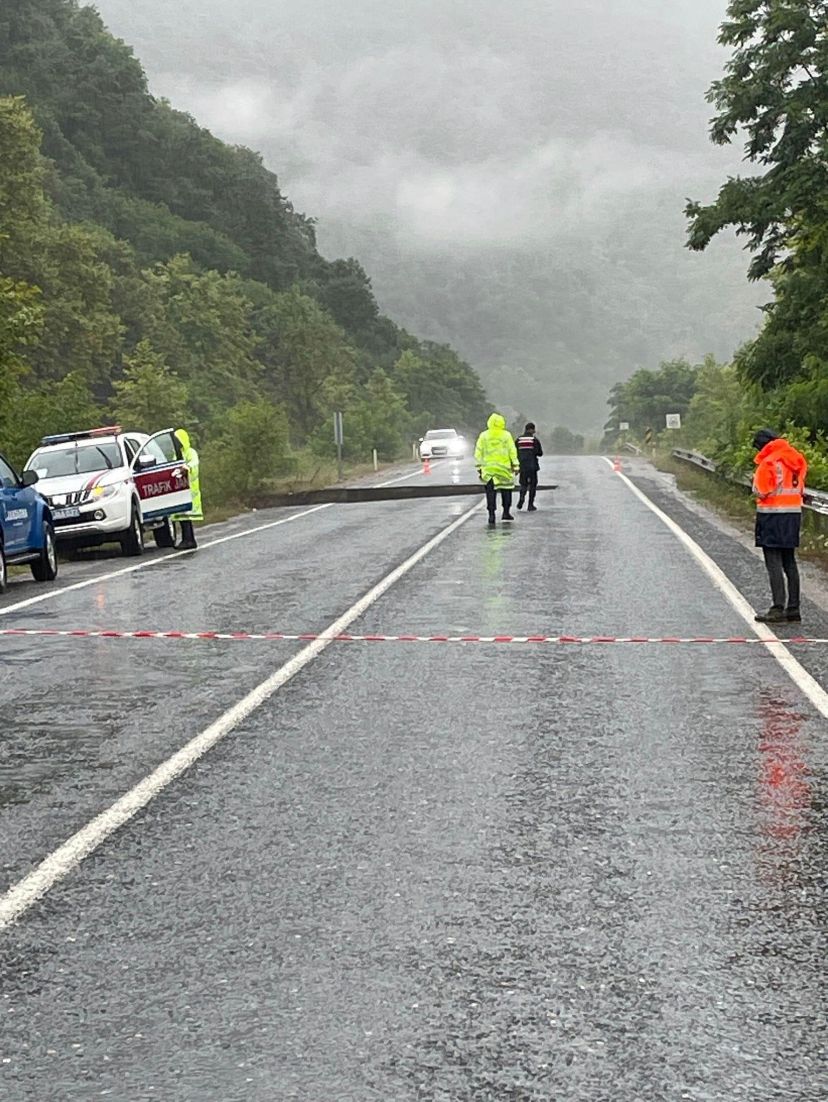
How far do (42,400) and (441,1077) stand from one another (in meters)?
30.9

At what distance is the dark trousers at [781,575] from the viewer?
1351 centimetres

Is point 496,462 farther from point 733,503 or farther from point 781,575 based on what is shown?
point 781,575

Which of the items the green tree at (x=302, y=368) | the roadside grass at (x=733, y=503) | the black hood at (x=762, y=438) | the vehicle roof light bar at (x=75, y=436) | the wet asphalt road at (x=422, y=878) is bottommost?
the roadside grass at (x=733, y=503)

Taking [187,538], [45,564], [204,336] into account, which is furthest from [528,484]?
[204,336]

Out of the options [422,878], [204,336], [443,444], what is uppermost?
[204,336]

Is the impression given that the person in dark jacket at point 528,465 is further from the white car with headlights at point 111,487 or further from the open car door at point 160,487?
the open car door at point 160,487

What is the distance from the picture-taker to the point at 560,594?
15.8m

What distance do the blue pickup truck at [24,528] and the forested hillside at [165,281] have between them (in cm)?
1210

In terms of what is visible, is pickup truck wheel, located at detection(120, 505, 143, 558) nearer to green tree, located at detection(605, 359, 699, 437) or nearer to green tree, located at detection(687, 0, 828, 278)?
green tree, located at detection(687, 0, 828, 278)

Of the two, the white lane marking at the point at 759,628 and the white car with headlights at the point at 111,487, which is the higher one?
the white car with headlights at the point at 111,487

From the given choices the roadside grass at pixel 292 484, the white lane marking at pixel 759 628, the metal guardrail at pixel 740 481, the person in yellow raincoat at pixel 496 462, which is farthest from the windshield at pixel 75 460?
the metal guardrail at pixel 740 481

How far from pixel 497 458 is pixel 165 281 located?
7509 centimetres

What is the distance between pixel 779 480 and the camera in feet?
42.9

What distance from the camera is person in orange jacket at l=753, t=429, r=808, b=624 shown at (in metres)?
13.1
